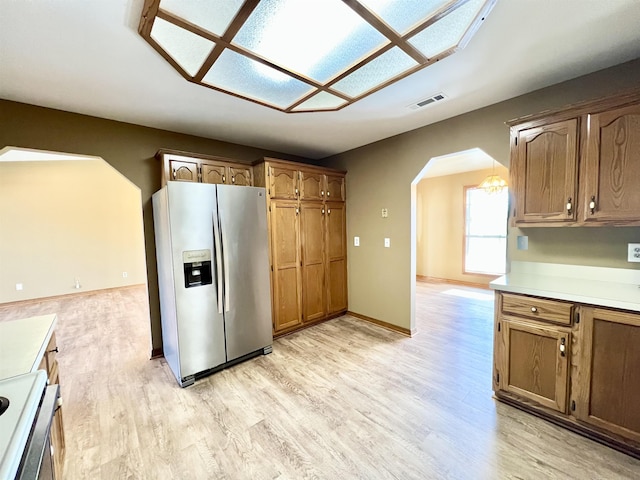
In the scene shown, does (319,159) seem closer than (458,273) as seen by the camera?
Yes

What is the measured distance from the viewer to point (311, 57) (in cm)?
156

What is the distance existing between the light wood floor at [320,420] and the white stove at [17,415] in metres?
1.05

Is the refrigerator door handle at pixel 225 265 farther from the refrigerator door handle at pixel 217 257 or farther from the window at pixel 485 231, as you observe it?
the window at pixel 485 231

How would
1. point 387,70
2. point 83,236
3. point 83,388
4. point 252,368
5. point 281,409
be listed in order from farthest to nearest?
point 83,236
point 252,368
point 83,388
point 281,409
point 387,70

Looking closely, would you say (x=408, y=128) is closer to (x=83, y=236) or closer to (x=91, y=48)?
(x=91, y=48)

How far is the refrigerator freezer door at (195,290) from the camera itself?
7.39 feet

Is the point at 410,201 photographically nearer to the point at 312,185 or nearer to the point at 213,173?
the point at 312,185

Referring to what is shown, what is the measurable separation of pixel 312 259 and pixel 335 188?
44.0 inches

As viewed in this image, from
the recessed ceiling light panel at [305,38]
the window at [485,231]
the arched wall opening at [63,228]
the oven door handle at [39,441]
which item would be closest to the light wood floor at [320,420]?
the oven door handle at [39,441]

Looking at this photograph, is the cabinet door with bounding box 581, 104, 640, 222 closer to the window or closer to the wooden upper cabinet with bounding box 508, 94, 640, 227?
the wooden upper cabinet with bounding box 508, 94, 640, 227

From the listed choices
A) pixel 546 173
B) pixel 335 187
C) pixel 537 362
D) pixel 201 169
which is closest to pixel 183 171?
Result: pixel 201 169

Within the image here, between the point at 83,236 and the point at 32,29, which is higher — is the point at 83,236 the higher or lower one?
the lower one

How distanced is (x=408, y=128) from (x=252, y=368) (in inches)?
124

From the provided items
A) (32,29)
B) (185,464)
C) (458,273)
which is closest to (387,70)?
(32,29)
